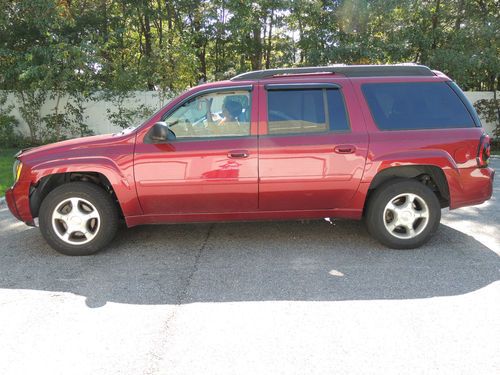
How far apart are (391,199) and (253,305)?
2075 millimetres

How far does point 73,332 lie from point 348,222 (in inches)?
147

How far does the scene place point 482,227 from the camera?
5828 mm

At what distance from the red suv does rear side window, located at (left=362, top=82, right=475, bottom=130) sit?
0.04ft

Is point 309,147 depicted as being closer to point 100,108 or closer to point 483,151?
point 483,151

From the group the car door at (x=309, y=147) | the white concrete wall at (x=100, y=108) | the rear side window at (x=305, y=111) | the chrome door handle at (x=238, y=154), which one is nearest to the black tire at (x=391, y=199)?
the car door at (x=309, y=147)

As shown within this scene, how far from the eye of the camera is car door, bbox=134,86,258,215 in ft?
15.4

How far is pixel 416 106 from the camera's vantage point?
4.90 metres

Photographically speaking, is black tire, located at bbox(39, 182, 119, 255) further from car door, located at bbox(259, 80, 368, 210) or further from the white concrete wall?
the white concrete wall

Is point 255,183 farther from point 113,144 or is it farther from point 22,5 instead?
point 22,5

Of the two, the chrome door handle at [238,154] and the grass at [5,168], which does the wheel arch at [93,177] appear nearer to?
the chrome door handle at [238,154]

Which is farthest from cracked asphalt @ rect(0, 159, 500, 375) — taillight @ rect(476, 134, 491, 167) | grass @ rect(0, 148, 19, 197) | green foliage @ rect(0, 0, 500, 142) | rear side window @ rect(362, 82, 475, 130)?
green foliage @ rect(0, 0, 500, 142)

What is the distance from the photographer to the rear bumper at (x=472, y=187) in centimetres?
489

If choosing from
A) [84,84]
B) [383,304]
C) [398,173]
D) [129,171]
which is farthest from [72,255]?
[84,84]

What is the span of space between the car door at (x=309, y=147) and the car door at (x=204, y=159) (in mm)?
171
